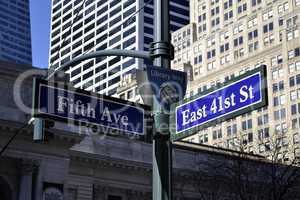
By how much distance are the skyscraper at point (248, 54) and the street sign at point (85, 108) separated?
85.6 metres

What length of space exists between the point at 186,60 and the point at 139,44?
22746mm

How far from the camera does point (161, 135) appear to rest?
9656mm

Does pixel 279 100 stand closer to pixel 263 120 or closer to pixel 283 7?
pixel 263 120

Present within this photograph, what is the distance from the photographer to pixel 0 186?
48.9 m

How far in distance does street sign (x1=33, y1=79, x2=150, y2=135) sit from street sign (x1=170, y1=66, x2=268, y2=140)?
0.64m

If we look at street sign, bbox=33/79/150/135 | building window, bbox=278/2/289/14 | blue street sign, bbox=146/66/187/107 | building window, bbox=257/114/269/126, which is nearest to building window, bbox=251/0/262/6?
building window, bbox=278/2/289/14

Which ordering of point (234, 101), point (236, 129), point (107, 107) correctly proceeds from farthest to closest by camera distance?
point (236, 129) < point (107, 107) < point (234, 101)

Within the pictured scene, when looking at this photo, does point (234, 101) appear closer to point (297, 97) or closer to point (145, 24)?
point (297, 97)

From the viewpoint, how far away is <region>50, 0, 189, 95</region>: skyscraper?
496ft

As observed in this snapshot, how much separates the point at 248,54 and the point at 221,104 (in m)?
107

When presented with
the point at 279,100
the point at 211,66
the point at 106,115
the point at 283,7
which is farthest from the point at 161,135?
the point at 211,66

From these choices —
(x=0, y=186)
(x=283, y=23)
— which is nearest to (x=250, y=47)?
(x=283, y=23)

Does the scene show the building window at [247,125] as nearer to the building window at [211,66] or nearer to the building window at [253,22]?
the building window at [211,66]

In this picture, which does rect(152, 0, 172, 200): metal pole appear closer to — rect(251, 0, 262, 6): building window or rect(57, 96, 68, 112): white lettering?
rect(57, 96, 68, 112): white lettering
